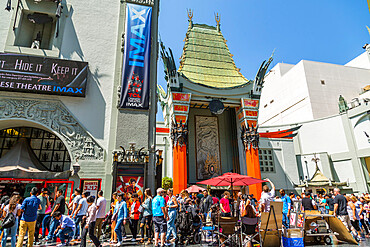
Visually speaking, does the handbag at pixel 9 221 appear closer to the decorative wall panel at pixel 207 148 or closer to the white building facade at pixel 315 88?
the decorative wall panel at pixel 207 148

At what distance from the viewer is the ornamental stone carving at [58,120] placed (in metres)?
12.0

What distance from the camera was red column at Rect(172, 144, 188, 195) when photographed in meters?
19.2

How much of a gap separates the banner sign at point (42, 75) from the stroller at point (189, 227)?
8.55 metres

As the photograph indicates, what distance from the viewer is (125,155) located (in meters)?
12.1

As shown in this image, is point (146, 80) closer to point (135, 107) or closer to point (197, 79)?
point (135, 107)

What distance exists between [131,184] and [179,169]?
8.47 meters

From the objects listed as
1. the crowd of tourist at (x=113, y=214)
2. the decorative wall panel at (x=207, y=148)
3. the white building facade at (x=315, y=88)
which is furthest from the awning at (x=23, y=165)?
the white building facade at (x=315, y=88)

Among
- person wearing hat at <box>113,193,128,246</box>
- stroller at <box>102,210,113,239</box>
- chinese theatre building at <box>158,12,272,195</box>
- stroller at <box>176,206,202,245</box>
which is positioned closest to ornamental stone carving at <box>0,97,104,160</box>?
stroller at <box>102,210,113,239</box>

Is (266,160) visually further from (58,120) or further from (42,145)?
(42,145)

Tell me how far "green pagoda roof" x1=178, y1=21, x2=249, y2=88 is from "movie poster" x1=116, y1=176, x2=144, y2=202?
1251 cm

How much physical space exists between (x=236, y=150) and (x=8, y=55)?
62.3 feet

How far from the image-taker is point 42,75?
12602mm

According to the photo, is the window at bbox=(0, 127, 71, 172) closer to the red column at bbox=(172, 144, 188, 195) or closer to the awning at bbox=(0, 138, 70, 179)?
the awning at bbox=(0, 138, 70, 179)

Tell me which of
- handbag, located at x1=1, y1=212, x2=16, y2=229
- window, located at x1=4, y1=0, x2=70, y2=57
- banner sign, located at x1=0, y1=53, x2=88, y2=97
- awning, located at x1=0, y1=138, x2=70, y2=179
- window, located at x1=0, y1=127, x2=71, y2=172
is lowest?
handbag, located at x1=1, y1=212, x2=16, y2=229
